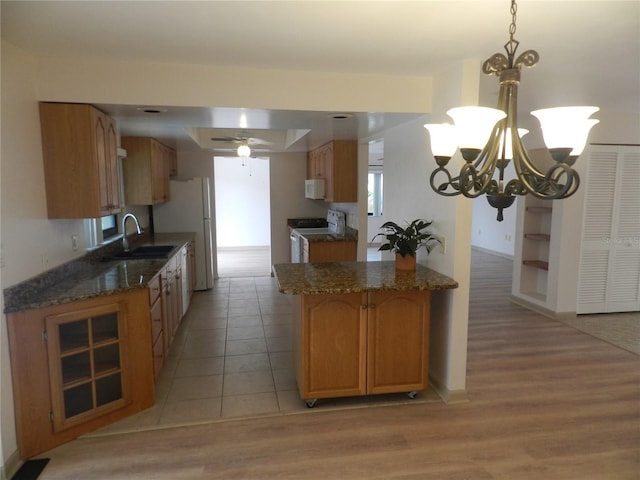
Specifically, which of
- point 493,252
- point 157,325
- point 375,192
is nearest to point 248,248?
point 375,192

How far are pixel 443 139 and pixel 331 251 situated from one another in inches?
141

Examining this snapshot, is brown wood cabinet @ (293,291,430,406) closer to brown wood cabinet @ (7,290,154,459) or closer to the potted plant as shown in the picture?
the potted plant

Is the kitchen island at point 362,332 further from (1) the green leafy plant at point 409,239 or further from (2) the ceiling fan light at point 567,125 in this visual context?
(2) the ceiling fan light at point 567,125

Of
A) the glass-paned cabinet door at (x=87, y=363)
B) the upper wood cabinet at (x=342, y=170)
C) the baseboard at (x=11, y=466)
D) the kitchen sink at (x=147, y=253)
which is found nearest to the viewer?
the baseboard at (x=11, y=466)

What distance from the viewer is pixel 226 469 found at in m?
2.26

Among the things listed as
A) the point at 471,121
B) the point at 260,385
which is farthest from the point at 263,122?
the point at 471,121

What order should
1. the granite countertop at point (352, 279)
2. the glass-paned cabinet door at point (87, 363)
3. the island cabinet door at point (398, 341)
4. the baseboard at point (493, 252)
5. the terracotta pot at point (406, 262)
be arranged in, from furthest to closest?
the baseboard at point (493, 252) < the terracotta pot at point (406, 262) < the island cabinet door at point (398, 341) < the granite countertop at point (352, 279) < the glass-paned cabinet door at point (87, 363)

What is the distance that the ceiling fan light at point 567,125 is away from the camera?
1.32 meters

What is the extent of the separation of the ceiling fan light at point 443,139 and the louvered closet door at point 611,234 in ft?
12.6

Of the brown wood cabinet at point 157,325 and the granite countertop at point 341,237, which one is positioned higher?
the granite countertop at point 341,237

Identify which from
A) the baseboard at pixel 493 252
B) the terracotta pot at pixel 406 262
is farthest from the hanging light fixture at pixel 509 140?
the baseboard at pixel 493 252

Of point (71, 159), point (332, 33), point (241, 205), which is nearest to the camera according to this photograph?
point (332, 33)

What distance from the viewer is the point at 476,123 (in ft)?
4.74

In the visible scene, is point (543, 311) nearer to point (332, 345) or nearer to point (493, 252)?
point (332, 345)
